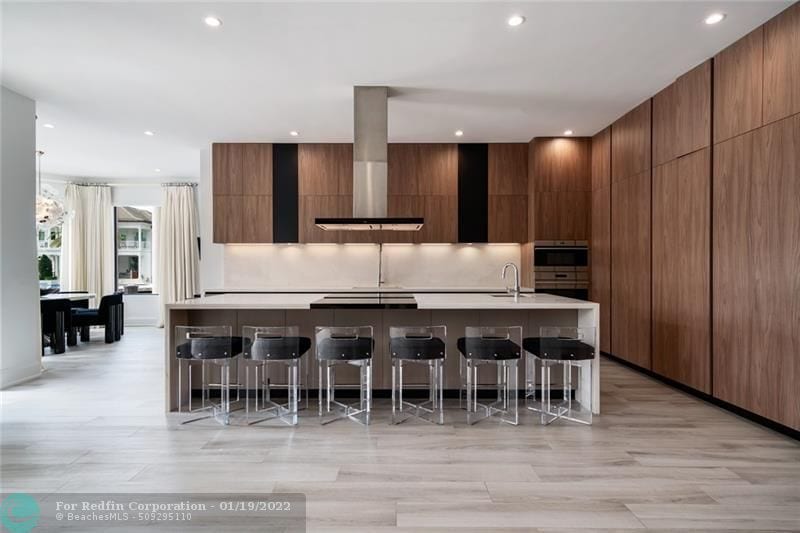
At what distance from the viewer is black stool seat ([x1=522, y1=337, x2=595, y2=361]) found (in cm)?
315

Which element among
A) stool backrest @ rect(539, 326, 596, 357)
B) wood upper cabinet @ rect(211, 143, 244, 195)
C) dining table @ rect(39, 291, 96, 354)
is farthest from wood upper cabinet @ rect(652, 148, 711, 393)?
dining table @ rect(39, 291, 96, 354)

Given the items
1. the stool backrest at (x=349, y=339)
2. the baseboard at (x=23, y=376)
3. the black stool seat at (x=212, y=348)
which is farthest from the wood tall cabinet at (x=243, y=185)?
the stool backrest at (x=349, y=339)

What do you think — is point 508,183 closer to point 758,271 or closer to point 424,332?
point 758,271

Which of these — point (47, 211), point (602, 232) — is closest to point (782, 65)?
point (602, 232)

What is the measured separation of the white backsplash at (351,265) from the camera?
21.3 ft

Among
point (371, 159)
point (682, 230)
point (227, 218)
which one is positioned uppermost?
point (371, 159)

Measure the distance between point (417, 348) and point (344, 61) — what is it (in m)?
2.56

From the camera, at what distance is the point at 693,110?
3.87m

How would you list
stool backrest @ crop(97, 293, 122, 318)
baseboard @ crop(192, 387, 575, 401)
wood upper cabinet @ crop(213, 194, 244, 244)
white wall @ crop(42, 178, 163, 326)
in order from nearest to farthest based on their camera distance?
baseboard @ crop(192, 387, 575, 401)
wood upper cabinet @ crop(213, 194, 244, 244)
stool backrest @ crop(97, 293, 122, 318)
white wall @ crop(42, 178, 163, 326)

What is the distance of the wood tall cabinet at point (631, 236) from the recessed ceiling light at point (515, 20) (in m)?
2.43

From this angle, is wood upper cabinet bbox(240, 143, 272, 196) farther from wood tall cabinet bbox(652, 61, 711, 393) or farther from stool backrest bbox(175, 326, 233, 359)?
wood tall cabinet bbox(652, 61, 711, 393)

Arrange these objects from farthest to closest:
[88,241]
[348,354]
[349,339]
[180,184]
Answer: [180,184], [88,241], [349,339], [348,354]

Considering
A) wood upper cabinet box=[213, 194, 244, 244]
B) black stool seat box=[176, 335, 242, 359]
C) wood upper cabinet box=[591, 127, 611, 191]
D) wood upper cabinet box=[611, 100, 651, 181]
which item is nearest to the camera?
black stool seat box=[176, 335, 242, 359]

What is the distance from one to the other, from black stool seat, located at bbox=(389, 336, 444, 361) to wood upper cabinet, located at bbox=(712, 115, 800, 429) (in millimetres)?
2444
